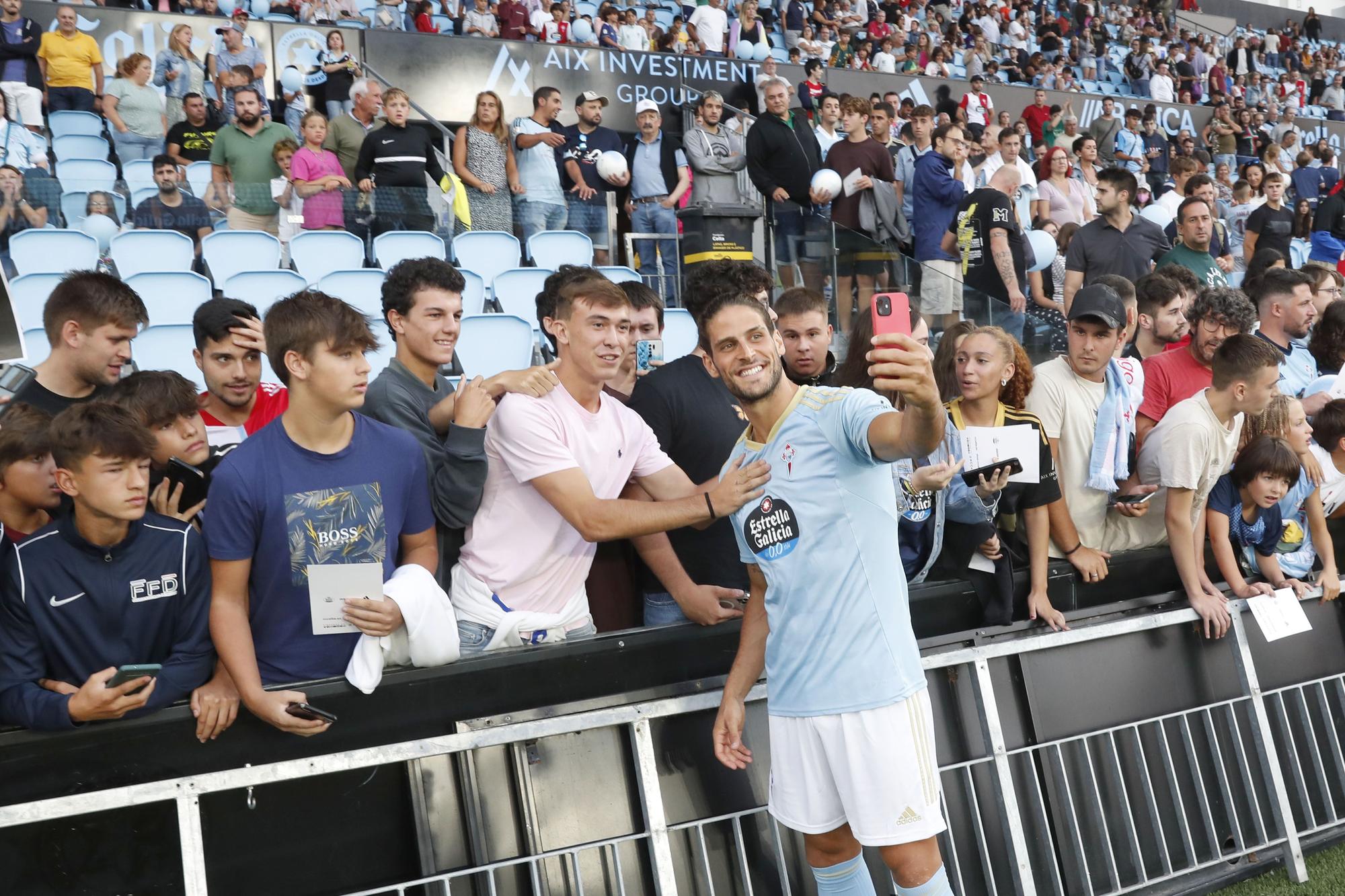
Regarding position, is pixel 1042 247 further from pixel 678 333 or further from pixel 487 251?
pixel 487 251

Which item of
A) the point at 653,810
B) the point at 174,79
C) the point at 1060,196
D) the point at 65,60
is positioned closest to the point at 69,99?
the point at 65,60

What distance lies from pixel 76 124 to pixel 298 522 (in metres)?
8.79

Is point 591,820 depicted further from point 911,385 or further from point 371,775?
point 911,385

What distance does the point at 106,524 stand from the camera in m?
2.63

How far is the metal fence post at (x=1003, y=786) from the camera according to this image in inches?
135

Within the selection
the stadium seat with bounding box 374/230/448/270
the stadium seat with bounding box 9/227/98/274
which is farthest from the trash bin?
the stadium seat with bounding box 9/227/98/274

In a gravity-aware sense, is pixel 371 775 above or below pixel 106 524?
below

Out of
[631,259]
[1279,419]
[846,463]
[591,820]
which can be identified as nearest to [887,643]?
[846,463]

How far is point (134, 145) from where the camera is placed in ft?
31.7

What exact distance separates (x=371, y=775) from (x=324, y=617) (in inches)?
19.0

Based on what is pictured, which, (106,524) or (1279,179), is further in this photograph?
(1279,179)

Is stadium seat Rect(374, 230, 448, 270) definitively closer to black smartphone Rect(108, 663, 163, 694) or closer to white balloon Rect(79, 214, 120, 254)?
Answer: white balloon Rect(79, 214, 120, 254)

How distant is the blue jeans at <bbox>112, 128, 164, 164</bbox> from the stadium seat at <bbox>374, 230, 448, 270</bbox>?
344 centimetres

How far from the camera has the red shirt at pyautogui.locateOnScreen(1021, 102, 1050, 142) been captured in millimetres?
16597
